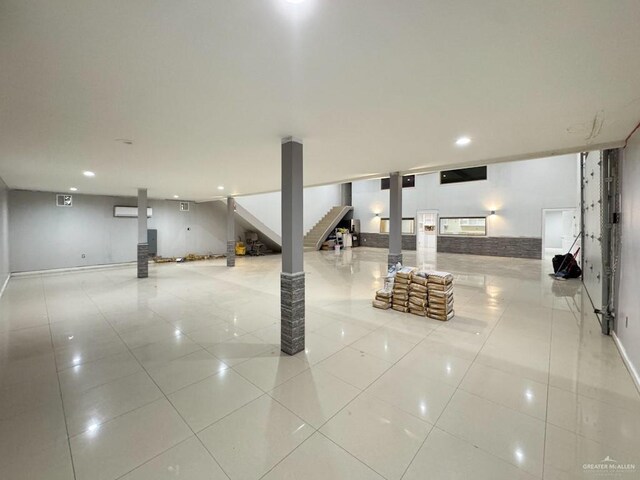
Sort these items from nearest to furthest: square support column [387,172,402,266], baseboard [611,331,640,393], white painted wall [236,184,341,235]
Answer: baseboard [611,331,640,393] → square support column [387,172,402,266] → white painted wall [236,184,341,235]

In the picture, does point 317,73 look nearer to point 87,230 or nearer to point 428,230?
point 87,230

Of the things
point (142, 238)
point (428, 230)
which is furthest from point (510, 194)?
point (142, 238)

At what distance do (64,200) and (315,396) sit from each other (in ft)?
37.1

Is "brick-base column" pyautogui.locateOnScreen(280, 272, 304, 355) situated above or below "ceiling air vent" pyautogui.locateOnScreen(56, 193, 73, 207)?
below

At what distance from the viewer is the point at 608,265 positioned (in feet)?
12.1

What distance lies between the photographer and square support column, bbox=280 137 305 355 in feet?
10.7

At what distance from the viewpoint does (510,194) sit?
11.2 m

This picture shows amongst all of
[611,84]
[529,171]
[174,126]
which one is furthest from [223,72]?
[529,171]

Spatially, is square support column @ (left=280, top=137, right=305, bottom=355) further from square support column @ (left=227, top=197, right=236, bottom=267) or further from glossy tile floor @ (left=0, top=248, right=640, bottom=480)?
square support column @ (left=227, top=197, right=236, bottom=267)

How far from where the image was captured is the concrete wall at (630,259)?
2.73 metres

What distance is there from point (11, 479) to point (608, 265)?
6.43 meters

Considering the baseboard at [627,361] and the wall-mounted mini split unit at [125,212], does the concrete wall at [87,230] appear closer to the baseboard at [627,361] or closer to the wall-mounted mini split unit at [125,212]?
the wall-mounted mini split unit at [125,212]

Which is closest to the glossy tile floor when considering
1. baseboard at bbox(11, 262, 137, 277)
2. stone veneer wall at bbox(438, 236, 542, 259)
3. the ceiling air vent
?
baseboard at bbox(11, 262, 137, 277)

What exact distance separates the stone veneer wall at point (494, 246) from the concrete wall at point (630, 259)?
8.67 metres
